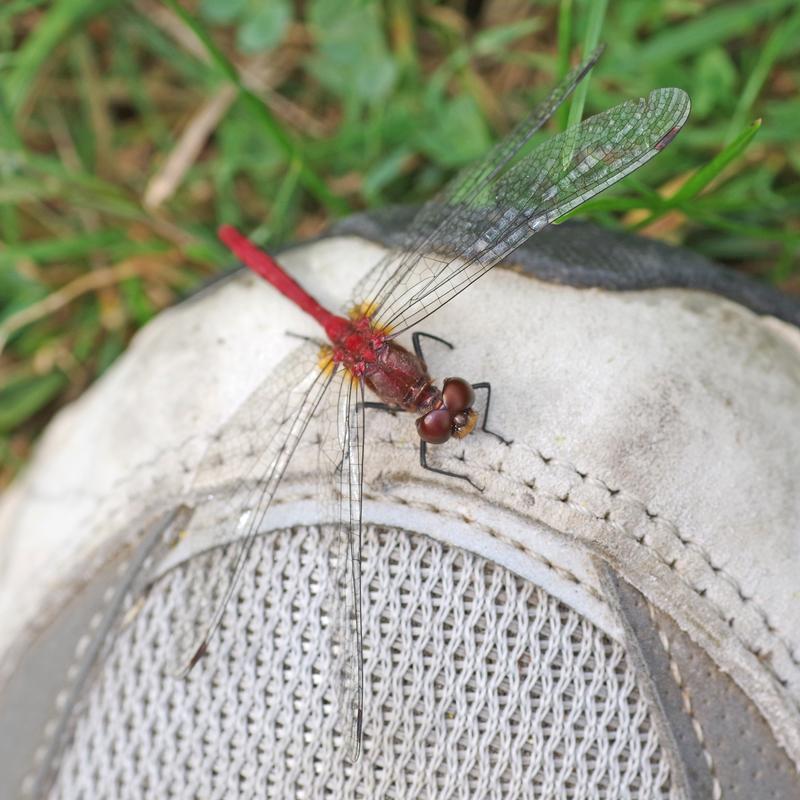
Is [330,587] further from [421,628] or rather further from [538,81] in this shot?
[538,81]

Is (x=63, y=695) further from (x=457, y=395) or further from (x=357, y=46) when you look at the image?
(x=357, y=46)

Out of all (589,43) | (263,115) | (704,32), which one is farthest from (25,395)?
(704,32)

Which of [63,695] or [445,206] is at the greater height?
[445,206]

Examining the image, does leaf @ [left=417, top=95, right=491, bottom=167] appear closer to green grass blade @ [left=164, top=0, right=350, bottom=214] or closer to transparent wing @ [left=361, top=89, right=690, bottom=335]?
green grass blade @ [left=164, top=0, right=350, bottom=214]

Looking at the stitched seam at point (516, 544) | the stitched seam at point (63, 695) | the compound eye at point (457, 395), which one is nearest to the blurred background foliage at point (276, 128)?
the compound eye at point (457, 395)

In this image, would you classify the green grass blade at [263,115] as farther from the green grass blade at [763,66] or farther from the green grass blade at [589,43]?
the green grass blade at [763,66]

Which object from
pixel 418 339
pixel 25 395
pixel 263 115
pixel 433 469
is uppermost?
pixel 263 115

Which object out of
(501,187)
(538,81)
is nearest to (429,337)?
(501,187)
